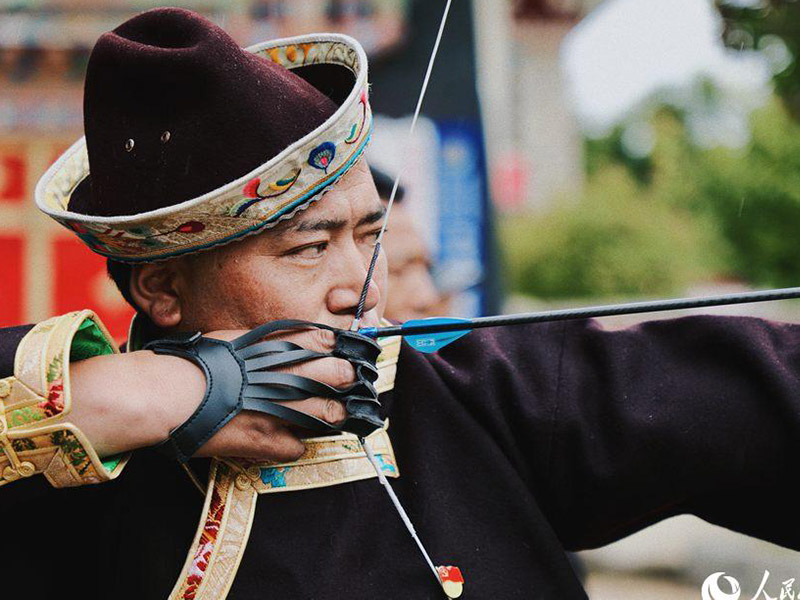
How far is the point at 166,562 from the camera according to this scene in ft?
5.24

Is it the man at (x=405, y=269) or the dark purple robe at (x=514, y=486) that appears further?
the man at (x=405, y=269)

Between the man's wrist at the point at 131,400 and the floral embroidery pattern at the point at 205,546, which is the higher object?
the man's wrist at the point at 131,400

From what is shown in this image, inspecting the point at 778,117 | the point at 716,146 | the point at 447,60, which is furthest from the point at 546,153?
the point at 447,60

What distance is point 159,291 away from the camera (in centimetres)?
170

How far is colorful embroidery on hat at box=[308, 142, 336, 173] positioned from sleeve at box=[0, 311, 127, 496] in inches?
16.3

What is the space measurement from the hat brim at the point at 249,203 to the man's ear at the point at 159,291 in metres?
0.06

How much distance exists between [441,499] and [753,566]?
16.7 feet

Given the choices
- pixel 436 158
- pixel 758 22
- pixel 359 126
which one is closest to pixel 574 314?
pixel 359 126

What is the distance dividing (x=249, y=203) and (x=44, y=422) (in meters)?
0.41

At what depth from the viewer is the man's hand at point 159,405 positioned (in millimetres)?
1432

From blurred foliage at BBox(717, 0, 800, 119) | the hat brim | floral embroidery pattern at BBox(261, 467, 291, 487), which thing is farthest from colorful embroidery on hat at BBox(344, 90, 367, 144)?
blurred foliage at BBox(717, 0, 800, 119)

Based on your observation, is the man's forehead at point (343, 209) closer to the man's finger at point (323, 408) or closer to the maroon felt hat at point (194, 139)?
the maroon felt hat at point (194, 139)

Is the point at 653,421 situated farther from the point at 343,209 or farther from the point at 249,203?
the point at 249,203

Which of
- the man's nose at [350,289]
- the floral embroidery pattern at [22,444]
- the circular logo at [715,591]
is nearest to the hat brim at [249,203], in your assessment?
the man's nose at [350,289]
